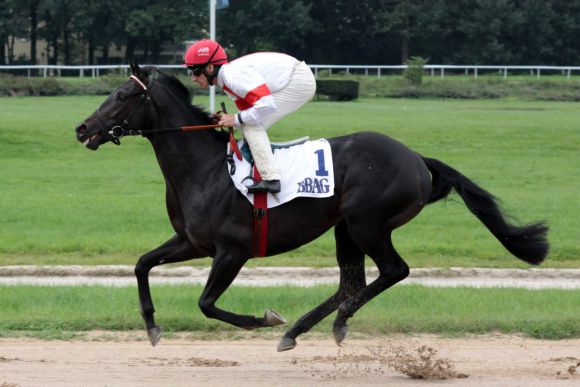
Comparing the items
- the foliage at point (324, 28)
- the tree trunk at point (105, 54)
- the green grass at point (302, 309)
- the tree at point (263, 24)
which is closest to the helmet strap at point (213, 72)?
the green grass at point (302, 309)

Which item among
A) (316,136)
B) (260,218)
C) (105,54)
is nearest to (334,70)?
(105,54)

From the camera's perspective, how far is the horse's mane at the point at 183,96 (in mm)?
7574

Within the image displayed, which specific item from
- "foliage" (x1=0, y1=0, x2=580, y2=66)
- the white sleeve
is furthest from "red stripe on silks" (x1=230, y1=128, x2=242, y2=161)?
"foliage" (x1=0, y1=0, x2=580, y2=66)

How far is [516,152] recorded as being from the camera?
81.9 feet

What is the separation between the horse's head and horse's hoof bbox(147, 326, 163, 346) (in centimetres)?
127

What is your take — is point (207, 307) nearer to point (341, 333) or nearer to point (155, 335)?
point (155, 335)

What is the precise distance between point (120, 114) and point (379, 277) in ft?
6.71

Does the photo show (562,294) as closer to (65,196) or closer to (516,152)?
(65,196)

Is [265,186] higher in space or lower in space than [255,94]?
lower

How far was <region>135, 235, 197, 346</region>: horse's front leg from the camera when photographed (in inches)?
293

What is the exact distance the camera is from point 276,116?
749 cm

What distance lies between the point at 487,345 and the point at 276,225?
2040mm

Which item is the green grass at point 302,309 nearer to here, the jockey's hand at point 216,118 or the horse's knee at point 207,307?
the horse's knee at point 207,307

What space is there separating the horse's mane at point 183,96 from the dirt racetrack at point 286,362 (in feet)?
5.17
